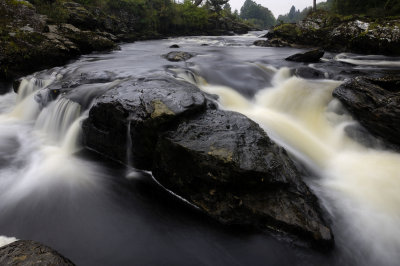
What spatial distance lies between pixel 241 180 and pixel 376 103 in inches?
139

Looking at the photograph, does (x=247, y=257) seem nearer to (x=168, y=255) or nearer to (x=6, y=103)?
(x=168, y=255)

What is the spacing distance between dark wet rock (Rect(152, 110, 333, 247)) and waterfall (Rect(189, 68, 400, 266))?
0.48 m

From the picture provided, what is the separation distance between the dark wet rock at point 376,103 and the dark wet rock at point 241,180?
2.36 meters

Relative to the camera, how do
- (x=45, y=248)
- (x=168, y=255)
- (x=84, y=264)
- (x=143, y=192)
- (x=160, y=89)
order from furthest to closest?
(x=160, y=89)
(x=143, y=192)
(x=168, y=255)
(x=84, y=264)
(x=45, y=248)

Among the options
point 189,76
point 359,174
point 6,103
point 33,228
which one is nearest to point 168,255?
point 33,228

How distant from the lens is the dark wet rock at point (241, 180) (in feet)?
9.98

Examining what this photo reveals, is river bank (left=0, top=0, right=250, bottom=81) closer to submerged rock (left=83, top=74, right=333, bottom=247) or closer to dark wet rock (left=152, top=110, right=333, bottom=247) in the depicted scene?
submerged rock (left=83, top=74, right=333, bottom=247)

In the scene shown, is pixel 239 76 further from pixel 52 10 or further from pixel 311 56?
pixel 52 10

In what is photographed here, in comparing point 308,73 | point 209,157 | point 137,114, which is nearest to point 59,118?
point 137,114

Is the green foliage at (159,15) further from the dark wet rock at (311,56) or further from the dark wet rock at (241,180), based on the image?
the dark wet rock at (241,180)

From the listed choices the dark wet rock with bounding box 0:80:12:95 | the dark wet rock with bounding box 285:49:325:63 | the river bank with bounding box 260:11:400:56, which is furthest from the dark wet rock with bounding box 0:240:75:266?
the river bank with bounding box 260:11:400:56

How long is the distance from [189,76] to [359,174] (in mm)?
5325

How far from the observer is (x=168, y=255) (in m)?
2.91

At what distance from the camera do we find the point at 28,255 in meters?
2.09
